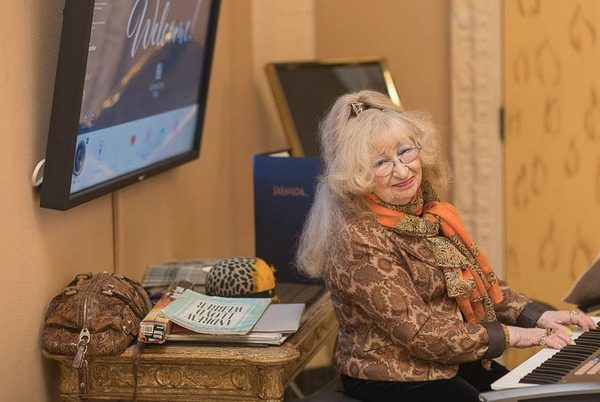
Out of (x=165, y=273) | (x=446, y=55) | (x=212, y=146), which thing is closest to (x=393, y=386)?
(x=165, y=273)

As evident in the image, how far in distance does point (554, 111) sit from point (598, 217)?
Result: 1.45ft

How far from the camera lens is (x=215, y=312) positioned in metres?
2.81

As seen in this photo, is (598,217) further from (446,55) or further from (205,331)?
(205,331)

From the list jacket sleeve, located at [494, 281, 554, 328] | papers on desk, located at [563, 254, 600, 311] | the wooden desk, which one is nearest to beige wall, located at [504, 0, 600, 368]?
papers on desk, located at [563, 254, 600, 311]

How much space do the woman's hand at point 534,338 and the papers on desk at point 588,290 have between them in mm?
322

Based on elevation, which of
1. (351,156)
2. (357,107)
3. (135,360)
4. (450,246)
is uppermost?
(357,107)

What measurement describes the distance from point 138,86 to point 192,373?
34.3 inches

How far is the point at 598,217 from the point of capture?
14.3 feet

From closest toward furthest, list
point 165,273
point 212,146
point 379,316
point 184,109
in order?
point 379,316 → point 165,273 → point 184,109 → point 212,146

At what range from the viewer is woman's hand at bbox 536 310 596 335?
2.88 meters

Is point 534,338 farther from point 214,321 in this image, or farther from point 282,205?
point 282,205

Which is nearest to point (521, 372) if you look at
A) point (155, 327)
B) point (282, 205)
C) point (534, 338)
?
point (534, 338)

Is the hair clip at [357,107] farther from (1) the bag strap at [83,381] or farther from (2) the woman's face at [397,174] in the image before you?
(1) the bag strap at [83,381]

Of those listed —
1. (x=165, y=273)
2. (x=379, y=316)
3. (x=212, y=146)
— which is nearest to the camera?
(x=379, y=316)
